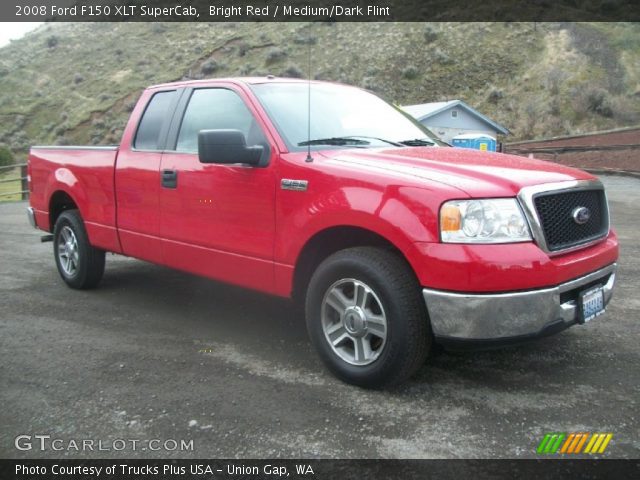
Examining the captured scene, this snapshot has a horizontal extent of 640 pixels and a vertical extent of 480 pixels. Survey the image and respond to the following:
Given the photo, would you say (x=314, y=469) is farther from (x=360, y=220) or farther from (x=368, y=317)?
(x=360, y=220)

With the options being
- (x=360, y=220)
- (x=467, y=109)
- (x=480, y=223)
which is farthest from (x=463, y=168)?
(x=467, y=109)

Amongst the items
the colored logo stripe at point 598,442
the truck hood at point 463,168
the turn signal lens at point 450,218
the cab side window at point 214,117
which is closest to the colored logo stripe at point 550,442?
the colored logo stripe at point 598,442

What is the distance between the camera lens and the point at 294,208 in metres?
3.61

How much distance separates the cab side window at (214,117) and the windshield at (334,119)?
17 centimetres

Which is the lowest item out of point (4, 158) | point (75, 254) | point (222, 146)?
point (75, 254)

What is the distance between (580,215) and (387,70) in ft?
138

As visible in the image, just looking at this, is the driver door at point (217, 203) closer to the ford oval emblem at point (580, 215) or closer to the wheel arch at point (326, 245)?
the wheel arch at point (326, 245)

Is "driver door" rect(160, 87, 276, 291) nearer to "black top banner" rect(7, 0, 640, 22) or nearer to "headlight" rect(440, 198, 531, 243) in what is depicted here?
"headlight" rect(440, 198, 531, 243)

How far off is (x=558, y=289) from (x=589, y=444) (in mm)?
776

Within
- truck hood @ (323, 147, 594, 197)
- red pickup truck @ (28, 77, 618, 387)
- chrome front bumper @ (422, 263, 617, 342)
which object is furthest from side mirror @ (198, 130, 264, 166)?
chrome front bumper @ (422, 263, 617, 342)

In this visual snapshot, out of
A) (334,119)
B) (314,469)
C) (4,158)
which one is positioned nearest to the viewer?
(314,469)

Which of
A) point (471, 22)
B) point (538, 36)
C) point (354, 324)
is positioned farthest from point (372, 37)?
point (354, 324)

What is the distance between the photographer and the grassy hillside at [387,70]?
121 feet

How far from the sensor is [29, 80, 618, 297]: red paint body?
9.76 ft
